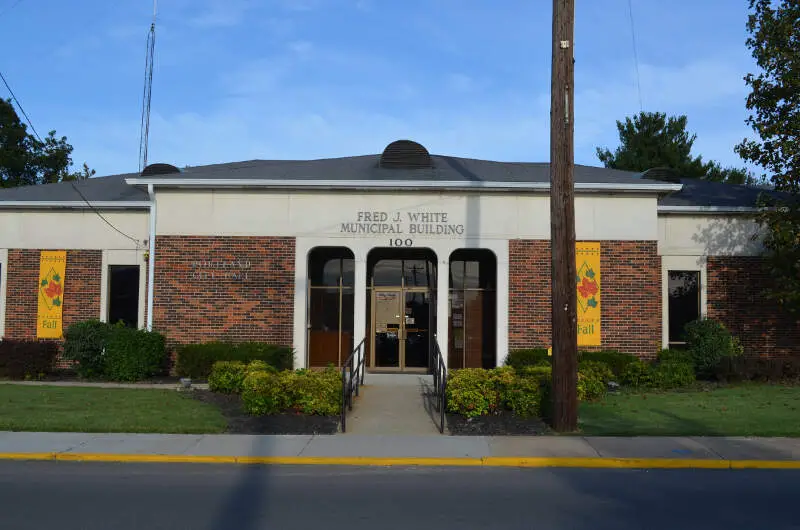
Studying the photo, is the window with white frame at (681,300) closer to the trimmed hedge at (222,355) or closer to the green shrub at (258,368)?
the trimmed hedge at (222,355)

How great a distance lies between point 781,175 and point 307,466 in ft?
45.6

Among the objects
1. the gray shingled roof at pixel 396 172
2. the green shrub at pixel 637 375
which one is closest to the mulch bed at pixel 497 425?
the green shrub at pixel 637 375

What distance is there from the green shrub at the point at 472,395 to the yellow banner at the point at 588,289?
5838 millimetres

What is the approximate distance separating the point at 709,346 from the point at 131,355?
14116 mm

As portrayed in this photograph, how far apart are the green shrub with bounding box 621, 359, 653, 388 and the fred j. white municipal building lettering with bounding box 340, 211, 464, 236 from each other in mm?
5230

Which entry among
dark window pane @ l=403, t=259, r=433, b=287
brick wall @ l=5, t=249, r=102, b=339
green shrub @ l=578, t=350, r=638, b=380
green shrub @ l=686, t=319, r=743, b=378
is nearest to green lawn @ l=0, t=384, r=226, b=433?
brick wall @ l=5, t=249, r=102, b=339

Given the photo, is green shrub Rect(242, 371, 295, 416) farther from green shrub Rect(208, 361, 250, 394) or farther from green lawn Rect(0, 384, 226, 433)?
green shrub Rect(208, 361, 250, 394)

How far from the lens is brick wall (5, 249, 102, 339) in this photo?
19125 millimetres

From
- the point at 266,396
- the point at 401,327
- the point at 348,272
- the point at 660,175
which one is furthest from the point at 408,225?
the point at 660,175

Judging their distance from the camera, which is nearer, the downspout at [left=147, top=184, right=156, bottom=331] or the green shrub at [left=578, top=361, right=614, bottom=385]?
the green shrub at [left=578, top=361, right=614, bottom=385]

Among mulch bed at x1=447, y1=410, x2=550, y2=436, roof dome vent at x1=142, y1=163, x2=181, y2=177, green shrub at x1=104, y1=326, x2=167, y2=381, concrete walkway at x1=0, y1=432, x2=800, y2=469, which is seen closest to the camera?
concrete walkway at x1=0, y1=432, x2=800, y2=469

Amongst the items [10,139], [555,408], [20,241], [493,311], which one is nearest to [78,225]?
[20,241]

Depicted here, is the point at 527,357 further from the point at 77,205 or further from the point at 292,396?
Result: the point at 77,205

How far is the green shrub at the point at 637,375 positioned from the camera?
16078 millimetres
